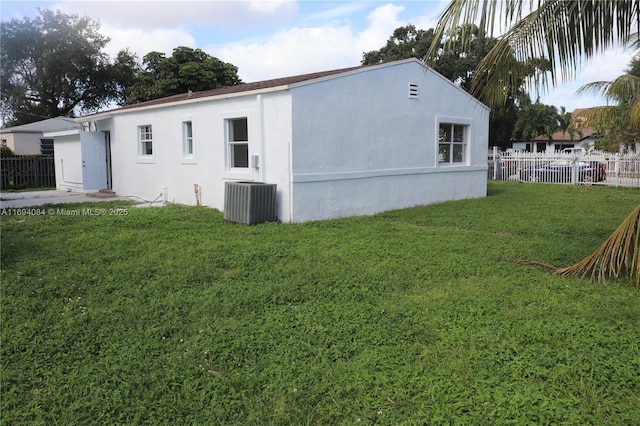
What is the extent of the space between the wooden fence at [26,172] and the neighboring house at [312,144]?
237 inches

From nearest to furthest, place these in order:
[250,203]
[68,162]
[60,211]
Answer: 1. [250,203]
2. [60,211]
3. [68,162]

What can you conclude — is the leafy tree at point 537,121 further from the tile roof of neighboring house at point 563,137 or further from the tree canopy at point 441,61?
the tree canopy at point 441,61

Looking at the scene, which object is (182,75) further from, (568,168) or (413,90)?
(568,168)

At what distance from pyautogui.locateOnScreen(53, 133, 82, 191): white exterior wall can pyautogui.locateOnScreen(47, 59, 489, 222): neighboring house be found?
3.17 ft

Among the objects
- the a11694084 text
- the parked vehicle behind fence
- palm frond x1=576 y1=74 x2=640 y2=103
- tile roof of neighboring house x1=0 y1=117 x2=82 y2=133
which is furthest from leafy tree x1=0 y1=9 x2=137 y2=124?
palm frond x1=576 y1=74 x2=640 y2=103

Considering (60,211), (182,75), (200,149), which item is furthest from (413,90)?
(182,75)

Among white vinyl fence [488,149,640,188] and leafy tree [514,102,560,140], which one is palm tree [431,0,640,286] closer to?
white vinyl fence [488,149,640,188]

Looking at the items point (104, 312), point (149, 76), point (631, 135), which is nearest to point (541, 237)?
point (104, 312)

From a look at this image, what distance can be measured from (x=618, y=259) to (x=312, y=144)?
6.72m

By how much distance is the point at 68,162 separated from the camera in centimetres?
1927

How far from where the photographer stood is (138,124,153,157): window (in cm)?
1573

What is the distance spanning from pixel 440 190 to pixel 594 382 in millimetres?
11666

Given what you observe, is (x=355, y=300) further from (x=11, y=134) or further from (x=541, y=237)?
(x=11, y=134)

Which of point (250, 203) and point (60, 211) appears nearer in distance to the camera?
point (250, 203)
